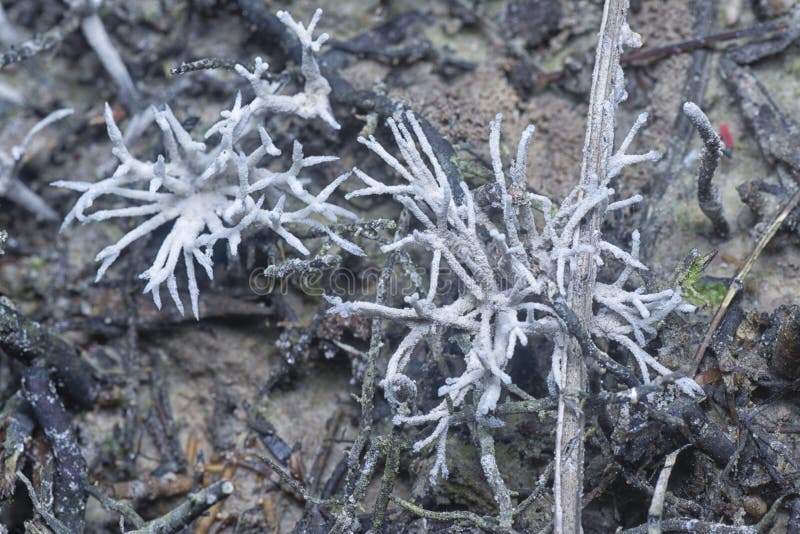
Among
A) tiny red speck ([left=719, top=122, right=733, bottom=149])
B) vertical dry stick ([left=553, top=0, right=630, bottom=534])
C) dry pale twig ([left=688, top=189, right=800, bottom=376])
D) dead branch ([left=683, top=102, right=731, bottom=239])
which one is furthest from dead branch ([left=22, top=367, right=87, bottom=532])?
tiny red speck ([left=719, top=122, right=733, bottom=149])

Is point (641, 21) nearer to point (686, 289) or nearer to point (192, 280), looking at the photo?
point (686, 289)

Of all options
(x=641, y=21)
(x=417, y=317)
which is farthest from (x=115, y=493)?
(x=641, y=21)

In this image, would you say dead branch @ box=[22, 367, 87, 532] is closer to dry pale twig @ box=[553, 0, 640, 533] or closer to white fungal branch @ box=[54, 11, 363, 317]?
white fungal branch @ box=[54, 11, 363, 317]

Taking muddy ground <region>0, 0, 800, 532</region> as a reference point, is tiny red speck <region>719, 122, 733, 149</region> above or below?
above

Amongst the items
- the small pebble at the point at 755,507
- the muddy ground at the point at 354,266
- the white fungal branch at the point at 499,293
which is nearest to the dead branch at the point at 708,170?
the muddy ground at the point at 354,266

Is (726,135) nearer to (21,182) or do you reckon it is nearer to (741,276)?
(741,276)

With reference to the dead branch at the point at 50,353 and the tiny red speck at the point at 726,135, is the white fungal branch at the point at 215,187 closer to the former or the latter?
the dead branch at the point at 50,353
